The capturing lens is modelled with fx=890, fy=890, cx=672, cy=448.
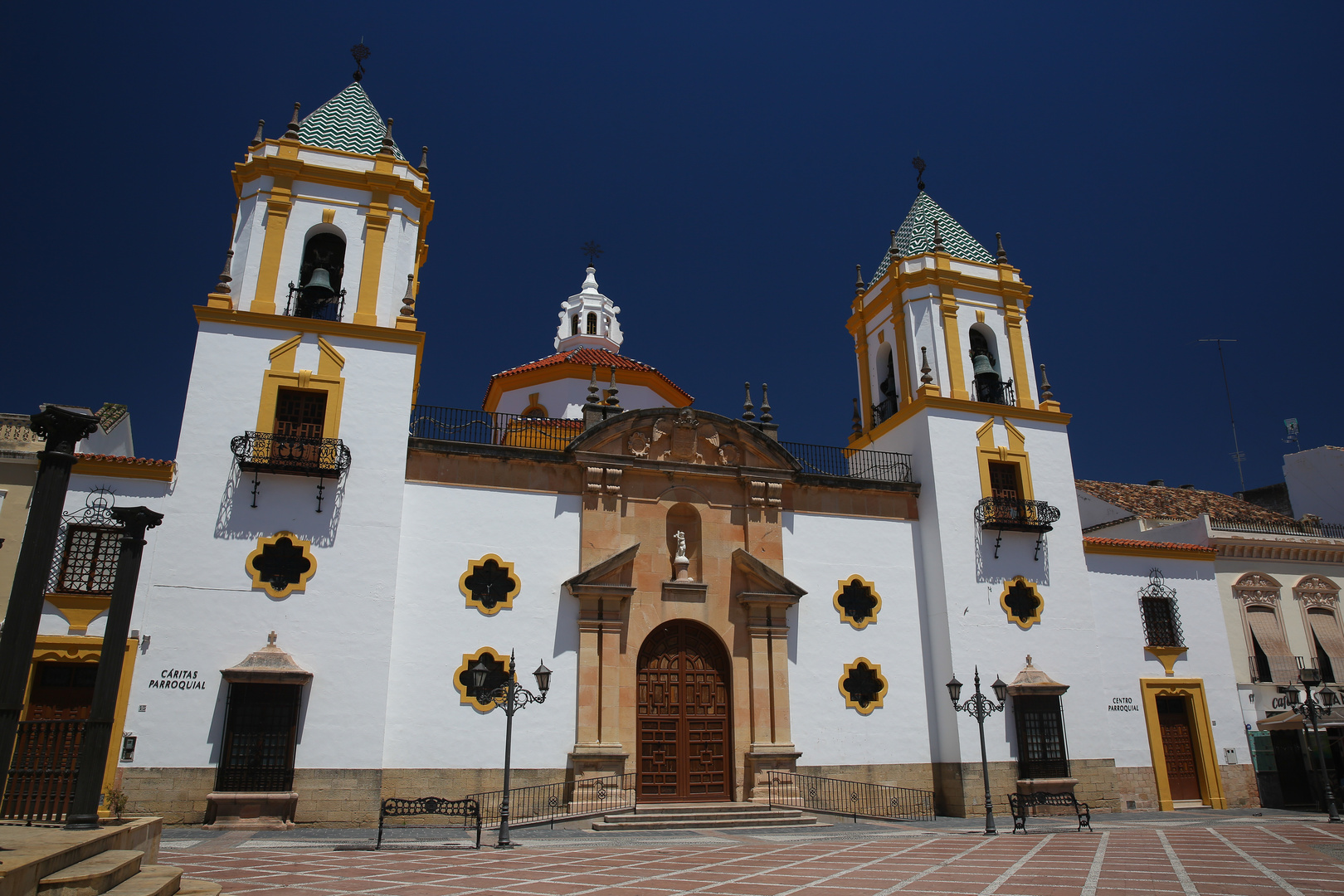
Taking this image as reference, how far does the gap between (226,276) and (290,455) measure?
4.20 metres

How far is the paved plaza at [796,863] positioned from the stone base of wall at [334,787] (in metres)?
0.50

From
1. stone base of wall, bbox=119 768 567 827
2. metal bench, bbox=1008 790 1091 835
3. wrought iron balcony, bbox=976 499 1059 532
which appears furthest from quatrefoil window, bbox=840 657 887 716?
stone base of wall, bbox=119 768 567 827

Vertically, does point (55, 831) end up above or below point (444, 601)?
below

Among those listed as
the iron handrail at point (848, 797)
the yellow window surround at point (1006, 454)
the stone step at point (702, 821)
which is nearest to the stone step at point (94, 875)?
the stone step at point (702, 821)

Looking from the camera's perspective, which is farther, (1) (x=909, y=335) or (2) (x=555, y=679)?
(1) (x=909, y=335)

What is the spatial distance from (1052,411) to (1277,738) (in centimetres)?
979

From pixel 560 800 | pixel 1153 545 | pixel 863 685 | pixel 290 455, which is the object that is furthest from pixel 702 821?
pixel 1153 545

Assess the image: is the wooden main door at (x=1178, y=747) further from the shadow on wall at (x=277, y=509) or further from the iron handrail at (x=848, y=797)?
the shadow on wall at (x=277, y=509)

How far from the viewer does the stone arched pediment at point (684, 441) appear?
19.2 m

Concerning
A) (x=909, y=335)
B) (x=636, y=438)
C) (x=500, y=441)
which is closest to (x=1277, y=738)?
(x=909, y=335)

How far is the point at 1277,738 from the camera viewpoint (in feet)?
72.6

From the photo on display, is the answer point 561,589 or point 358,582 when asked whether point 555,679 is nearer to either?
point 561,589

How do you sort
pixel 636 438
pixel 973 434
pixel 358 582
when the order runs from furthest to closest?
pixel 973 434 < pixel 636 438 < pixel 358 582

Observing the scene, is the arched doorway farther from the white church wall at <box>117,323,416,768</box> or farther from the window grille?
the window grille
